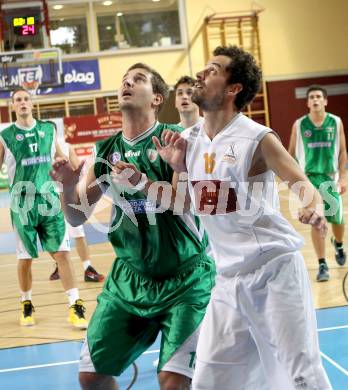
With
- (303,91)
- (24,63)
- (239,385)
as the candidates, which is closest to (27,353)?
(239,385)

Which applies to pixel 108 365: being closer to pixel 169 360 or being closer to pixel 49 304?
pixel 169 360

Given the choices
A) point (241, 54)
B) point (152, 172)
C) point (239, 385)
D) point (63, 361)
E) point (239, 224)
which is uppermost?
point (241, 54)

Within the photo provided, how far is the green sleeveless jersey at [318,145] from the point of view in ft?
26.0

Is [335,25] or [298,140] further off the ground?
[335,25]

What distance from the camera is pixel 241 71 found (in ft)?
11.0

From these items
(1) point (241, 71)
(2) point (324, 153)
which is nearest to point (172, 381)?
(1) point (241, 71)

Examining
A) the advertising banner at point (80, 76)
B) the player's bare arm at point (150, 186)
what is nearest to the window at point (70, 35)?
the advertising banner at point (80, 76)

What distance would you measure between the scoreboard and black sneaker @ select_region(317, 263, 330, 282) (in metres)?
12.2

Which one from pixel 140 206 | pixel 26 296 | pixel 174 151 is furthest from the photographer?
pixel 26 296

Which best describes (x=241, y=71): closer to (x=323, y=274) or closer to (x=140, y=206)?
(x=140, y=206)

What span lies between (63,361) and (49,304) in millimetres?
2039

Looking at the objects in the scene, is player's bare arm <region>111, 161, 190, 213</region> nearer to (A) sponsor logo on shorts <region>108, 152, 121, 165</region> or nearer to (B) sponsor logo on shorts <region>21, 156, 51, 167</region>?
(A) sponsor logo on shorts <region>108, 152, 121, 165</region>

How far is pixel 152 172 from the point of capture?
3615mm

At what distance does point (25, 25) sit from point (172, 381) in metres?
15.5
